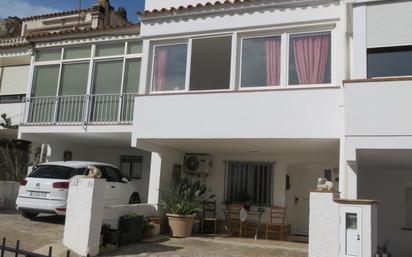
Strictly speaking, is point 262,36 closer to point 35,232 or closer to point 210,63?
point 210,63

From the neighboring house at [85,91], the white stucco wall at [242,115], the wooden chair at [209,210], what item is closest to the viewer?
the white stucco wall at [242,115]

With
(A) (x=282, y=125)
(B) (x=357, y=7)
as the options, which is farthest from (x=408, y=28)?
(A) (x=282, y=125)

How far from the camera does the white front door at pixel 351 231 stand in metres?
7.85

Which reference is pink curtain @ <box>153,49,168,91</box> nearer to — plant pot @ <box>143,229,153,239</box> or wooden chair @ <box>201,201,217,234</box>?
plant pot @ <box>143,229,153,239</box>

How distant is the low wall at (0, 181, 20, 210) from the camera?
14.6 metres

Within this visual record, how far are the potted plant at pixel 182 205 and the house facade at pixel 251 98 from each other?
1.44ft

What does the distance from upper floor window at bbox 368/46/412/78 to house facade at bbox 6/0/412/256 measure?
2cm

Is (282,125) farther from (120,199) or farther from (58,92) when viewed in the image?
(58,92)

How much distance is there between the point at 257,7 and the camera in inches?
428

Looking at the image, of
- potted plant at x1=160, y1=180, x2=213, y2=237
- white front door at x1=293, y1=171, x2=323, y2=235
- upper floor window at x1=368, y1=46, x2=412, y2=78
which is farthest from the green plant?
upper floor window at x1=368, y1=46, x2=412, y2=78

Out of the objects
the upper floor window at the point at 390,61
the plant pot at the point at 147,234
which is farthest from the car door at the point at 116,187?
the upper floor window at the point at 390,61

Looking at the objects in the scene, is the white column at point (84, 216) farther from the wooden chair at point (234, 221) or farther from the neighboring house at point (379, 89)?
the neighboring house at point (379, 89)

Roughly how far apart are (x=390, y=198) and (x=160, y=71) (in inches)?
285

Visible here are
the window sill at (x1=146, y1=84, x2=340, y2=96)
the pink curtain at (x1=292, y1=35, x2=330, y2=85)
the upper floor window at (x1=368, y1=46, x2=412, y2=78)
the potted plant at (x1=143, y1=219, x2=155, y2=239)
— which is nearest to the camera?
the upper floor window at (x1=368, y1=46, x2=412, y2=78)
